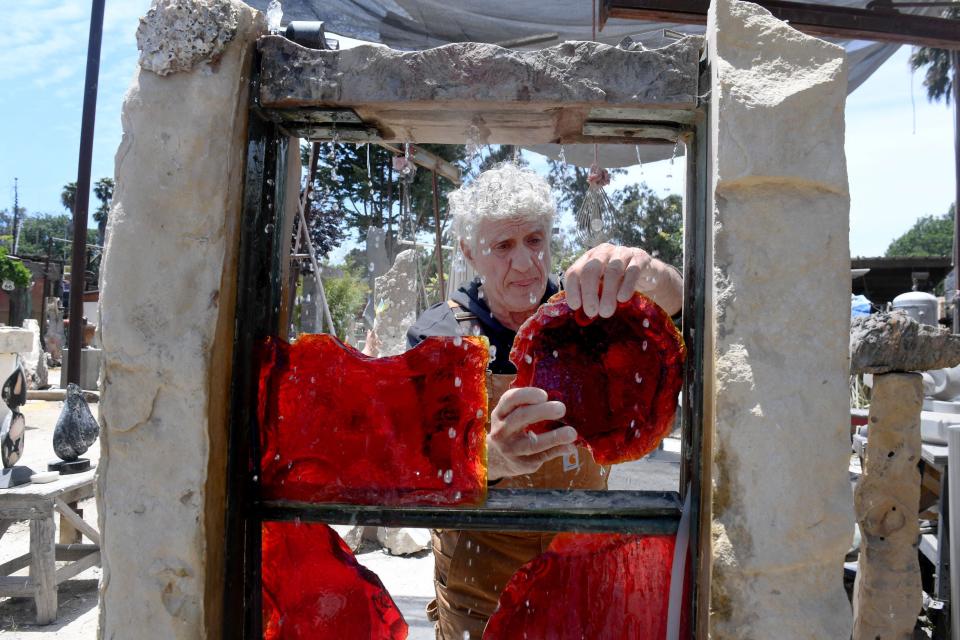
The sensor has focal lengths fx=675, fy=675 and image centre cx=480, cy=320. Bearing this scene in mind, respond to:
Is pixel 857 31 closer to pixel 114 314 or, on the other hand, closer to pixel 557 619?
pixel 557 619

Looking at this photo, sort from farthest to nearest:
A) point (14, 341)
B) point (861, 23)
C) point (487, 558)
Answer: point (14, 341), point (861, 23), point (487, 558)

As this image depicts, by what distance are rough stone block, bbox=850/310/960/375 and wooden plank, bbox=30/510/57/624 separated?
13.1ft

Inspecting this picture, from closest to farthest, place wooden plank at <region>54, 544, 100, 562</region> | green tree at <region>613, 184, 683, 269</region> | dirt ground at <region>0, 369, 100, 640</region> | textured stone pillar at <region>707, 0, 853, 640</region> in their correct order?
textured stone pillar at <region>707, 0, 853, 640</region> < dirt ground at <region>0, 369, 100, 640</region> < wooden plank at <region>54, 544, 100, 562</region> < green tree at <region>613, 184, 683, 269</region>

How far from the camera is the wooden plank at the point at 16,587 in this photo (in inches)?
141

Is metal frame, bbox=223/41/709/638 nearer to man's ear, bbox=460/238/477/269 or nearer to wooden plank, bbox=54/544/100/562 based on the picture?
man's ear, bbox=460/238/477/269

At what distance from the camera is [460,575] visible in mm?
1702

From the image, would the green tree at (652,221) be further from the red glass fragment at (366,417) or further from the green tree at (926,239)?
the green tree at (926,239)

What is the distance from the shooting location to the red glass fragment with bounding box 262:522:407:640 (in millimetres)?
1201

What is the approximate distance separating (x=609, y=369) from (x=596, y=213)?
858 millimetres

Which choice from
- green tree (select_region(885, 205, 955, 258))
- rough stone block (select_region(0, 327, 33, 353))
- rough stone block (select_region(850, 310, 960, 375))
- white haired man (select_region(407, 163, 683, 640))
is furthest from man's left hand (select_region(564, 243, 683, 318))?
green tree (select_region(885, 205, 955, 258))

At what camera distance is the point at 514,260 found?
178 centimetres

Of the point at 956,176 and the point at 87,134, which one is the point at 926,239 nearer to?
the point at 956,176

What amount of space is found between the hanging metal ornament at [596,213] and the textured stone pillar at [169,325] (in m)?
0.91

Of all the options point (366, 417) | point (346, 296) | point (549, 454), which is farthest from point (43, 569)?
point (346, 296)
